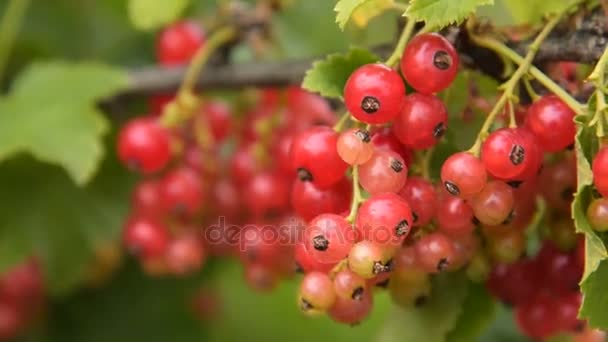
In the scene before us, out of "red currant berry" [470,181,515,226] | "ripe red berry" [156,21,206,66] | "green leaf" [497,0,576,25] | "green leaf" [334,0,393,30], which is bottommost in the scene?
"red currant berry" [470,181,515,226]

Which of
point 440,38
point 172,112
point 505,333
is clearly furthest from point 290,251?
point 440,38

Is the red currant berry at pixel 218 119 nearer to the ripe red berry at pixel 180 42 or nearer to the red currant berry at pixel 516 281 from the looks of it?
the ripe red berry at pixel 180 42

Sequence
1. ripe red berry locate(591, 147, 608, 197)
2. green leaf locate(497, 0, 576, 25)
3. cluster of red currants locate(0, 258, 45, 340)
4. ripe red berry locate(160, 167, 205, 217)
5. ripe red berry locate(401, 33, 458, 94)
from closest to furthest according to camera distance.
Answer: ripe red berry locate(591, 147, 608, 197)
ripe red berry locate(401, 33, 458, 94)
green leaf locate(497, 0, 576, 25)
ripe red berry locate(160, 167, 205, 217)
cluster of red currants locate(0, 258, 45, 340)

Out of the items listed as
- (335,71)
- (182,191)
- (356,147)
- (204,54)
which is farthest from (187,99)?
(356,147)

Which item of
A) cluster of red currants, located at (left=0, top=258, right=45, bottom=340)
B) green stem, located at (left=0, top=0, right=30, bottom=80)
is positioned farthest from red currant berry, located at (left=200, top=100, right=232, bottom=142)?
cluster of red currants, located at (left=0, top=258, right=45, bottom=340)

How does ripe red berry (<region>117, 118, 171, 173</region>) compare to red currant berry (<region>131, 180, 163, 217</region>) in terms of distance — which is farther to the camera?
red currant berry (<region>131, 180, 163, 217</region>)

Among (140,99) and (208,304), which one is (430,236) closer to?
(140,99)

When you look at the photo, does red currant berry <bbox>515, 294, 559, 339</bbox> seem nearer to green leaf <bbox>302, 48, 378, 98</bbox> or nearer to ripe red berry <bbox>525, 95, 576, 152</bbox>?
ripe red berry <bbox>525, 95, 576, 152</bbox>

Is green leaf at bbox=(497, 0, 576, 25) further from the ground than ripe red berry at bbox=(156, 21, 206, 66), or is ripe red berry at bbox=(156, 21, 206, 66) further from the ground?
ripe red berry at bbox=(156, 21, 206, 66)
